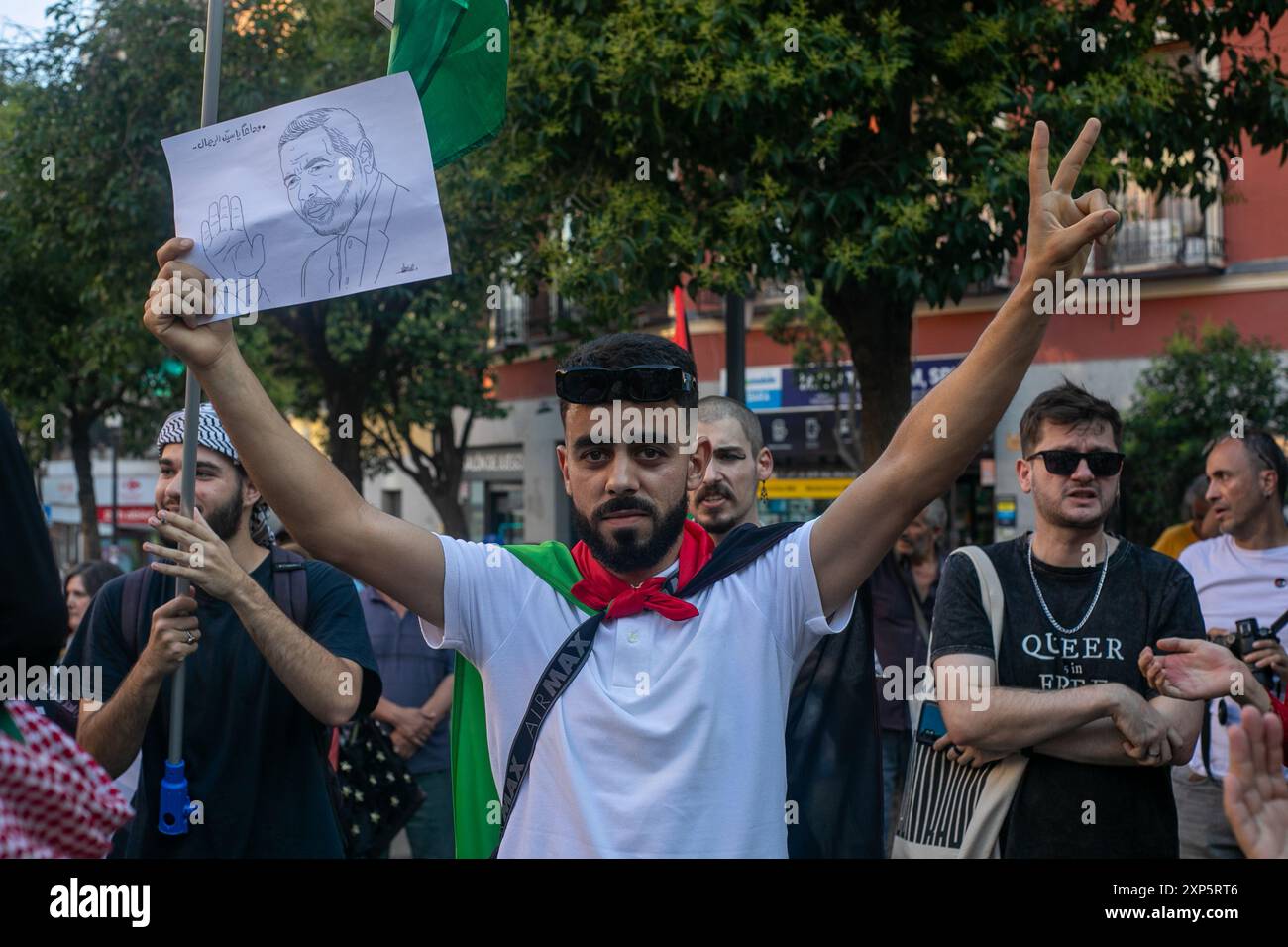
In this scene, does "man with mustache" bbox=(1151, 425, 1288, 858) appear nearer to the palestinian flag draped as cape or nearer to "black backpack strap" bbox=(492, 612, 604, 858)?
the palestinian flag draped as cape

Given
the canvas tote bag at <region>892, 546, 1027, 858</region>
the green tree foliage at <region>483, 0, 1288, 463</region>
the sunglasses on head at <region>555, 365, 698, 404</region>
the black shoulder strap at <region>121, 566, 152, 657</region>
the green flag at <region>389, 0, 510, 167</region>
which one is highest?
the green tree foliage at <region>483, 0, 1288, 463</region>

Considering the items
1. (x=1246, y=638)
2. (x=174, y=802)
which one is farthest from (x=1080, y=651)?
(x=174, y=802)

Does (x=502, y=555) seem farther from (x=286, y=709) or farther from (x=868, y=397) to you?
(x=868, y=397)

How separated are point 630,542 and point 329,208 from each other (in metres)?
0.86

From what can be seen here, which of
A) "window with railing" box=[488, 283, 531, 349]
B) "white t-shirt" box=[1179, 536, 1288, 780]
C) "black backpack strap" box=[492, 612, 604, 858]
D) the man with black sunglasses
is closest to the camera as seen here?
"black backpack strap" box=[492, 612, 604, 858]

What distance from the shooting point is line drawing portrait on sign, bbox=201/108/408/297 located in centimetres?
274

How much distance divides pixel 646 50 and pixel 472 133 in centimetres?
492

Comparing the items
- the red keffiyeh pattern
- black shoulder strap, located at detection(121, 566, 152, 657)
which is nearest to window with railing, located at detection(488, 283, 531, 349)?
black shoulder strap, located at detection(121, 566, 152, 657)

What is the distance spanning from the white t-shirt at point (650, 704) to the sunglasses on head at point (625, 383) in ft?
1.13

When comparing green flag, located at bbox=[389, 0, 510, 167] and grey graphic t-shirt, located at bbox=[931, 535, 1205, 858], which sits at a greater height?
green flag, located at bbox=[389, 0, 510, 167]

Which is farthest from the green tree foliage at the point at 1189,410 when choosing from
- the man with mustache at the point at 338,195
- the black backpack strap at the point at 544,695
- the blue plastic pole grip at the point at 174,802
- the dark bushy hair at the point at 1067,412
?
the man with mustache at the point at 338,195

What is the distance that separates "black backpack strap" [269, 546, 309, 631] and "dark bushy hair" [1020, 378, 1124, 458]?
2040mm

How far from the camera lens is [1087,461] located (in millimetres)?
→ 4027

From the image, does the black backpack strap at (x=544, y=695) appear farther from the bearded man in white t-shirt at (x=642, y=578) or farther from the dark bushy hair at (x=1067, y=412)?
the dark bushy hair at (x=1067, y=412)
